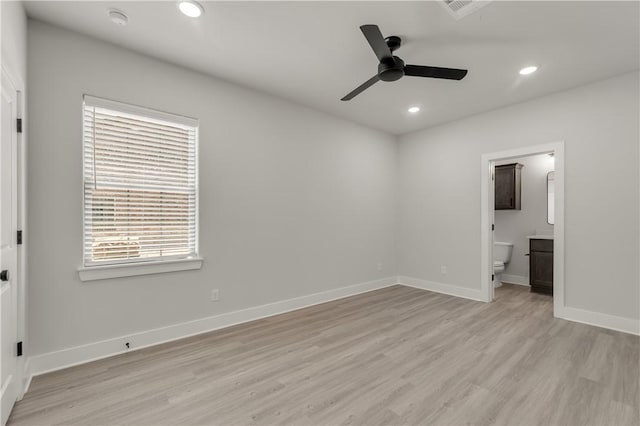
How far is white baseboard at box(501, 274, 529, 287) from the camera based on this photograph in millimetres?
5309

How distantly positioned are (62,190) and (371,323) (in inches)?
124

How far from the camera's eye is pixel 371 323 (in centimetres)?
338

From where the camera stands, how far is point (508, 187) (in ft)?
17.7

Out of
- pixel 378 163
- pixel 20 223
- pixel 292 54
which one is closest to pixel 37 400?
pixel 20 223

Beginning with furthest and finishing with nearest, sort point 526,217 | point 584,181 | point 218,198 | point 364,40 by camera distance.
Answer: point 526,217
point 584,181
point 218,198
point 364,40

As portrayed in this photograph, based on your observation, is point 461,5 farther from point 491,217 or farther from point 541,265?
point 541,265

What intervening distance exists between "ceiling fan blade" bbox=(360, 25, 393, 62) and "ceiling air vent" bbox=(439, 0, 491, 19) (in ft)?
1.39

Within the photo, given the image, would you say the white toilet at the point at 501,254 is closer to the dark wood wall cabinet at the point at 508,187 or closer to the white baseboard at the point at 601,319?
the dark wood wall cabinet at the point at 508,187

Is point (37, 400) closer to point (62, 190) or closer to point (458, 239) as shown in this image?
point (62, 190)

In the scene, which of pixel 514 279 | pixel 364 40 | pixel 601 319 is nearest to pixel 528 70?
pixel 364 40

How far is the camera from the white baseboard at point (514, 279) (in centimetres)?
531

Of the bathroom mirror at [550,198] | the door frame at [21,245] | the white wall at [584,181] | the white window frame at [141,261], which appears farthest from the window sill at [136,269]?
the bathroom mirror at [550,198]

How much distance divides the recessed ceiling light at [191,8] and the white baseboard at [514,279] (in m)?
6.03

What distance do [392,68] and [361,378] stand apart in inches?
95.5
